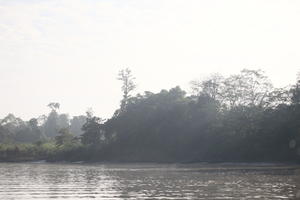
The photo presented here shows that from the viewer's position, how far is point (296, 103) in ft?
210

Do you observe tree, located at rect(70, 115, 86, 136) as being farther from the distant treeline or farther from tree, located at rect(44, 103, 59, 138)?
the distant treeline

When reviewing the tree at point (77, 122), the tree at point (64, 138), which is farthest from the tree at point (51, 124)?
the tree at point (64, 138)

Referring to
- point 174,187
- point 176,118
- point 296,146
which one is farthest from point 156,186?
point 176,118

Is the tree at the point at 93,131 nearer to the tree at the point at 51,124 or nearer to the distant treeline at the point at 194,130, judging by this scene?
the distant treeline at the point at 194,130

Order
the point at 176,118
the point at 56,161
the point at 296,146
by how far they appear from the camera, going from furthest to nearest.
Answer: the point at 56,161, the point at 176,118, the point at 296,146

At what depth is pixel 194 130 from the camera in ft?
257

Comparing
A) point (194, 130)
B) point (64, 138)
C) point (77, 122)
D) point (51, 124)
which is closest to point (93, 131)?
point (64, 138)

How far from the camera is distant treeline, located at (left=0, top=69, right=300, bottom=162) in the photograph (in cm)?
6468

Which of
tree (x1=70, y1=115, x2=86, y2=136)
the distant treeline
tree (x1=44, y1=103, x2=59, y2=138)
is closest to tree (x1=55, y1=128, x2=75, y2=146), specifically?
the distant treeline

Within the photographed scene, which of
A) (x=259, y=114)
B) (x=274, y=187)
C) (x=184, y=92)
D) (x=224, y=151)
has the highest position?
(x=184, y=92)

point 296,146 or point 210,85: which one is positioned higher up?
point 210,85

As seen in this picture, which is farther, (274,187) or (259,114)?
(259,114)

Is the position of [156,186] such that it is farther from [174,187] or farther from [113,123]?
[113,123]

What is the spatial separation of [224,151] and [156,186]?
38733mm
